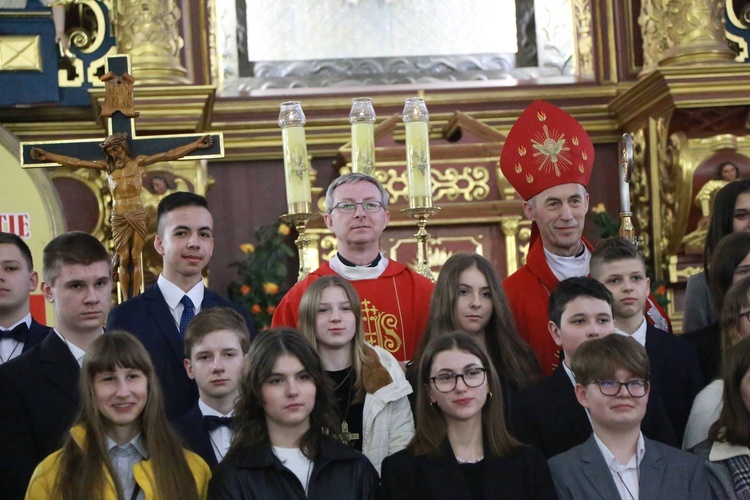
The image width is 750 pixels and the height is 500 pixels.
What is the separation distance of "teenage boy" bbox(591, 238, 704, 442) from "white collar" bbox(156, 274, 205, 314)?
4.68ft

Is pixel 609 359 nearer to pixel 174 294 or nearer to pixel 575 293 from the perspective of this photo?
pixel 575 293

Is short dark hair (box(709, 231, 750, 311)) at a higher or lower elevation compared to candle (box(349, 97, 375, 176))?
lower

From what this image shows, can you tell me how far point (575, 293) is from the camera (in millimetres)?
4875

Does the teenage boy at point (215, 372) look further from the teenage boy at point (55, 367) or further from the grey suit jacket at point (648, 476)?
the grey suit jacket at point (648, 476)

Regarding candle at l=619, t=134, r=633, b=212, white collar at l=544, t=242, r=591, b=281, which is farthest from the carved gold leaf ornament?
white collar at l=544, t=242, r=591, b=281

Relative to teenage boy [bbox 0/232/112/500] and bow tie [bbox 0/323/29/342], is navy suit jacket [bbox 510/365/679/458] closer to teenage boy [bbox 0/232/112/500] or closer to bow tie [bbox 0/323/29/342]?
teenage boy [bbox 0/232/112/500]

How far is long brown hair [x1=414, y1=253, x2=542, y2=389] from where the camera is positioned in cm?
502

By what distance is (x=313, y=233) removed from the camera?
26.4 feet

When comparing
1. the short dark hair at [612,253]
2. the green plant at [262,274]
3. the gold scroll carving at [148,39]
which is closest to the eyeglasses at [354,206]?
the short dark hair at [612,253]

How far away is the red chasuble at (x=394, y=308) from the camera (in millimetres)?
5594

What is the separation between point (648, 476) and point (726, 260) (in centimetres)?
114

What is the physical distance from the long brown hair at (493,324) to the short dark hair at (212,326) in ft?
2.17

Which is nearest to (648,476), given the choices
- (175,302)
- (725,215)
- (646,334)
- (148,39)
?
(646,334)

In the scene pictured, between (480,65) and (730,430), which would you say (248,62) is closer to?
(480,65)
